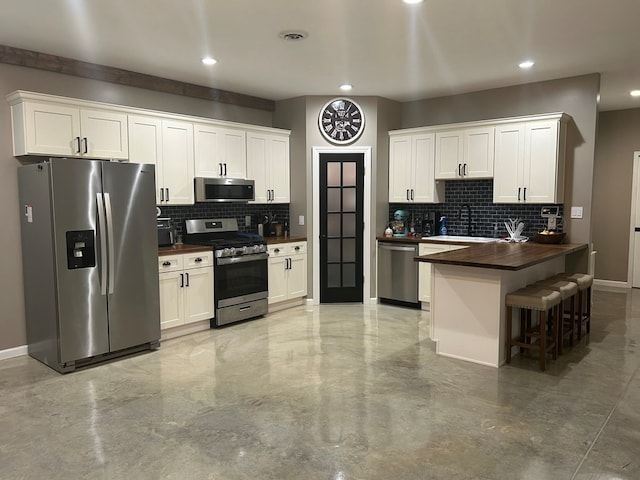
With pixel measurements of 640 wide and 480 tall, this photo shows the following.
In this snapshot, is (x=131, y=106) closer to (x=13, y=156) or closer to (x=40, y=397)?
(x=13, y=156)

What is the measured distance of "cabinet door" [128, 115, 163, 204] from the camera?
473 centimetres

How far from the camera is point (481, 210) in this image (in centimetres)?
614

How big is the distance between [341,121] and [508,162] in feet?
6.96

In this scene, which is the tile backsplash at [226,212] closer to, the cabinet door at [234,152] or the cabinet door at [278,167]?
the cabinet door at [278,167]

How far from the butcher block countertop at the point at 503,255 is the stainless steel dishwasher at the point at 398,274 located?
0.97 m

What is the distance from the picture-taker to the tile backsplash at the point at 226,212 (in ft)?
18.1

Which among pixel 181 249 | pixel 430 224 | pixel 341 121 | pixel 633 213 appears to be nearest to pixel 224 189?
pixel 181 249

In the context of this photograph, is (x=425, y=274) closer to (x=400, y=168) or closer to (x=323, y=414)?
(x=400, y=168)

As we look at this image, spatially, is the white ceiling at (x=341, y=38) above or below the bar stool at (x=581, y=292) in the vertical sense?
above

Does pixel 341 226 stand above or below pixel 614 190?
below

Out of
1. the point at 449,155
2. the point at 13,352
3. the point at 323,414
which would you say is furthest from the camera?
the point at 449,155

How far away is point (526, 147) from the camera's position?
5367 millimetres

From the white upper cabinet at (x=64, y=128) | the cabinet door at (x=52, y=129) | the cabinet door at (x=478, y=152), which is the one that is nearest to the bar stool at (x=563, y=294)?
the cabinet door at (x=478, y=152)

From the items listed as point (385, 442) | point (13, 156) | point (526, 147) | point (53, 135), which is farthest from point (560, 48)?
point (13, 156)
